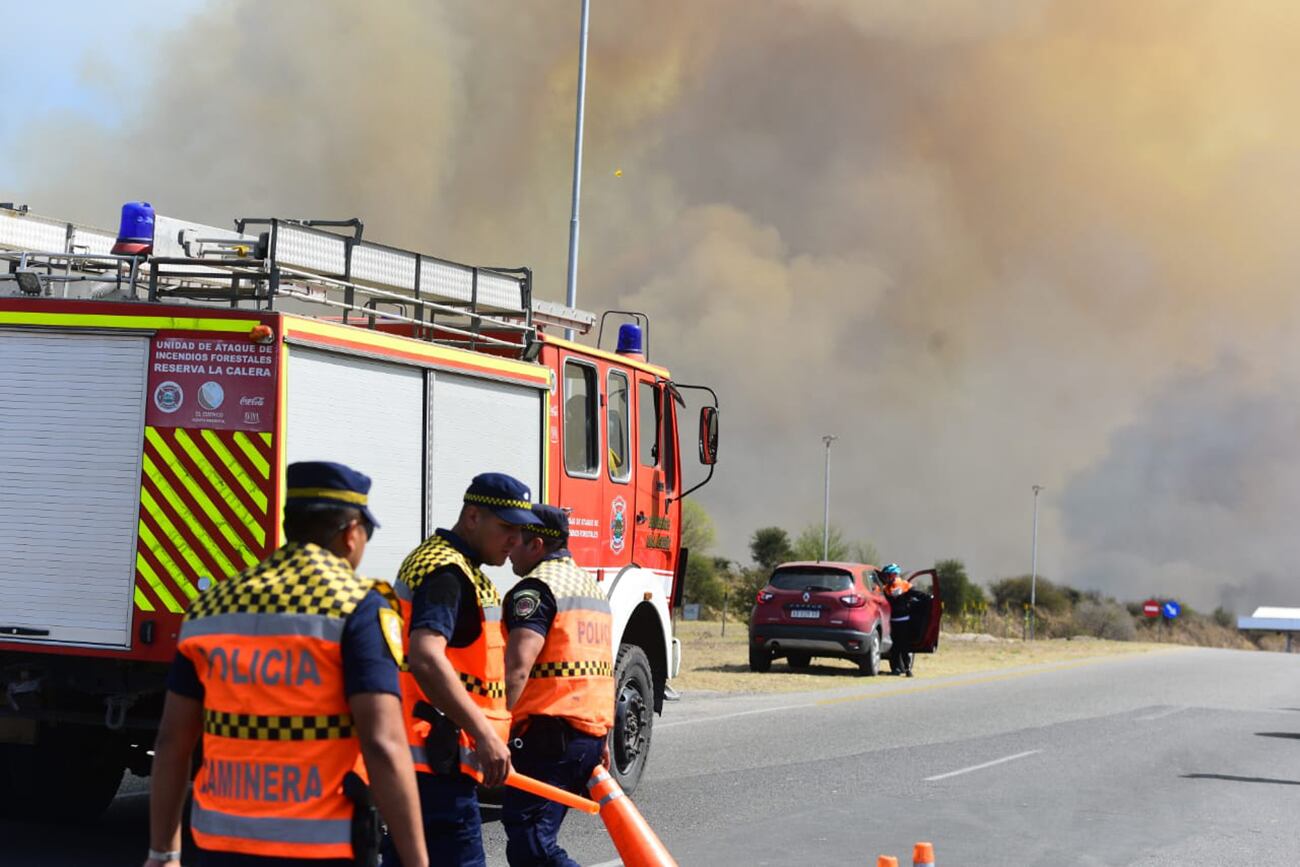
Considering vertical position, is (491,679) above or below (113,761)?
above

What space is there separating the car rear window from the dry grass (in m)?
1.34

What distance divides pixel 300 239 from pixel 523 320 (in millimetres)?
2152

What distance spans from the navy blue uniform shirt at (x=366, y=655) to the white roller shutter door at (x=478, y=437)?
523cm

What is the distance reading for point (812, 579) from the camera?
24.2 metres

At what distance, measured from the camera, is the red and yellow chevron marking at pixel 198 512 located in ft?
25.0

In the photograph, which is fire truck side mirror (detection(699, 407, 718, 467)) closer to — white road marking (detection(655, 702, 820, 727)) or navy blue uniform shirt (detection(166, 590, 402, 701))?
white road marking (detection(655, 702, 820, 727))

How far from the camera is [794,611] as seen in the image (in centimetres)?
2397

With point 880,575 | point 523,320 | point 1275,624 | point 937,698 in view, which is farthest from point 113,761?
point 1275,624

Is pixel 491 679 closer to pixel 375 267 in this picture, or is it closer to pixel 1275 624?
pixel 375 267

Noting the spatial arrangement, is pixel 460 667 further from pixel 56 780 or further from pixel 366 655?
pixel 56 780

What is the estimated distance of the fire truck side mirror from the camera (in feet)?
39.7

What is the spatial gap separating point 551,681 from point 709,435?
632 cm

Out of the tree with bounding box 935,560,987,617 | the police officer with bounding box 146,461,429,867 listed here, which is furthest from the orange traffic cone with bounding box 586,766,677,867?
the tree with bounding box 935,560,987,617

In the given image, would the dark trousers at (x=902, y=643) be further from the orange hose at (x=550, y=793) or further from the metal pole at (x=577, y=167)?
the orange hose at (x=550, y=793)
